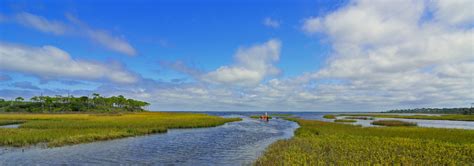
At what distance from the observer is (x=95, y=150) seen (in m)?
26.3

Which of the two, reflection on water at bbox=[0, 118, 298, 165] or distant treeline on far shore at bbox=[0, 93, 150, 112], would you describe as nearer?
reflection on water at bbox=[0, 118, 298, 165]

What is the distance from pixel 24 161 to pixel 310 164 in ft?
65.8

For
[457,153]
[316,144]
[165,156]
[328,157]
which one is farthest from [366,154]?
[165,156]

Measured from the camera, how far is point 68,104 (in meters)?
143

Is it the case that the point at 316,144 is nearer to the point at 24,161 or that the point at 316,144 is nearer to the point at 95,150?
the point at 95,150

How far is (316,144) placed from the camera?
2478 centimetres

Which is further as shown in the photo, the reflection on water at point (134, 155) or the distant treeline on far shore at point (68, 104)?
the distant treeline on far shore at point (68, 104)

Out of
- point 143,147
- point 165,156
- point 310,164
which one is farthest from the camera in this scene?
point 143,147

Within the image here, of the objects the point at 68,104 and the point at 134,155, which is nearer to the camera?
the point at 134,155

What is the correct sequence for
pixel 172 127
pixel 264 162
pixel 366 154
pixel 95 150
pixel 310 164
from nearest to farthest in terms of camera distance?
pixel 310 164, pixel 264 162, pixel 366 154, pixel 95 150, pixel 172 127

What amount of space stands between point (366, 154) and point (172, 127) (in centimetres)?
3835

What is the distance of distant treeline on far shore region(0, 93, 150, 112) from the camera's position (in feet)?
430

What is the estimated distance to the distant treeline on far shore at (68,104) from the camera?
131 metres

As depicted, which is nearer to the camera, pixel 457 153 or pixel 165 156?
pixel 457 153
